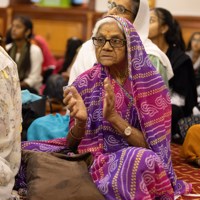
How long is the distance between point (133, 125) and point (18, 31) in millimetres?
3727

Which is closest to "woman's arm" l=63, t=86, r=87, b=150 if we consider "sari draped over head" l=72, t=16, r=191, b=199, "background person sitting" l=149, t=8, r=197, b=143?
"sari draped over head" l=72, t=16, r=191, b=199

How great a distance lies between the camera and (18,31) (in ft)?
20.2

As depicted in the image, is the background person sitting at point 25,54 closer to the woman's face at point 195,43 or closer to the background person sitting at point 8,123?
the woman's face at point 195,43

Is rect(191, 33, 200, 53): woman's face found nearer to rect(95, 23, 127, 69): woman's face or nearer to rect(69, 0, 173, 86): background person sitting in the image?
rect(69, 0, 173, 86): background person sitting

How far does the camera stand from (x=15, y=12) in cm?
838

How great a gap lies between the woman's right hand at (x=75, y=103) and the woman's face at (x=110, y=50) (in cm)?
23

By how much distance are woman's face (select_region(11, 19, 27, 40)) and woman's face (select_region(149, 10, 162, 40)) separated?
2.33 meters

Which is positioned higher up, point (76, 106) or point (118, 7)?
point (118, 7)

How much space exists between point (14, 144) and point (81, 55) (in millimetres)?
1331

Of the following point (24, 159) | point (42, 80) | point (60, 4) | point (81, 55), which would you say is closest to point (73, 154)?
point (24, 159)

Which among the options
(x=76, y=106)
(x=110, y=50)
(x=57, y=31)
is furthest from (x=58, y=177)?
(x=57, y=31)

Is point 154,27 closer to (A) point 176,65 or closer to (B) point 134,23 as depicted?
(A) point 176,65

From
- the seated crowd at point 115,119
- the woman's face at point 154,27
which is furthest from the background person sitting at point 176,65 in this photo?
the seated crowd at point 115,119

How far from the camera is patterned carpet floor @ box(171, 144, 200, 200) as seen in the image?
3126mm
